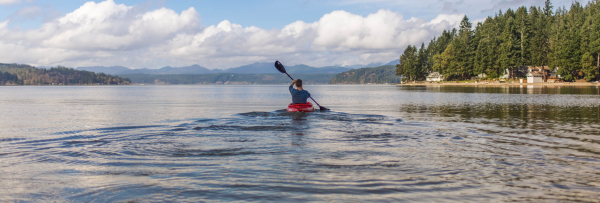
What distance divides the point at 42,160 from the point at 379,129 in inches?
485

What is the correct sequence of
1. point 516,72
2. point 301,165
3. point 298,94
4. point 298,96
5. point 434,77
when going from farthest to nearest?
point 434,77 → point 516,72 → point 298,96 → point 298,94 → point 301,165

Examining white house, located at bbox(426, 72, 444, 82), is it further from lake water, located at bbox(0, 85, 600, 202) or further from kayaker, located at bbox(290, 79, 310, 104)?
lake water, located at bbox(0, 85, 600, 202)

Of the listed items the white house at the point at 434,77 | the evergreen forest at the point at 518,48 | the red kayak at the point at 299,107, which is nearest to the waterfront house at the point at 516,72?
the evergreen forest at the point at 518,48

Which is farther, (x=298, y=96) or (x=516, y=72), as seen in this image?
(x=516, y=72)

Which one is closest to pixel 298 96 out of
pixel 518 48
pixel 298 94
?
pixel 298 94

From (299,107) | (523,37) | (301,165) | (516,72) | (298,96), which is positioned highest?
(523,37)

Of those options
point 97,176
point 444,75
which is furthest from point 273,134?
point 444,75

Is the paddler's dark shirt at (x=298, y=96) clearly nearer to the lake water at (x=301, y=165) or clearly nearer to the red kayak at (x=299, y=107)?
the red kayak at (x=299, y=107)

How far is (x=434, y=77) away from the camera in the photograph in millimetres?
172500

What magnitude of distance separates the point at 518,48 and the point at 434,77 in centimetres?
6011

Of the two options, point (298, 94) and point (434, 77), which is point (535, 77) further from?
point (298, 94)

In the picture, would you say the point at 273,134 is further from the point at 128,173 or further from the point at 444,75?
the point at 444,75

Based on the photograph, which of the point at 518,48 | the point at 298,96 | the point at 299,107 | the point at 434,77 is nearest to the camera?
the point at 298,96

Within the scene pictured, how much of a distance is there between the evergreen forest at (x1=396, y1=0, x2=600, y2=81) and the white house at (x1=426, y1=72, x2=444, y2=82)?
2.64m
